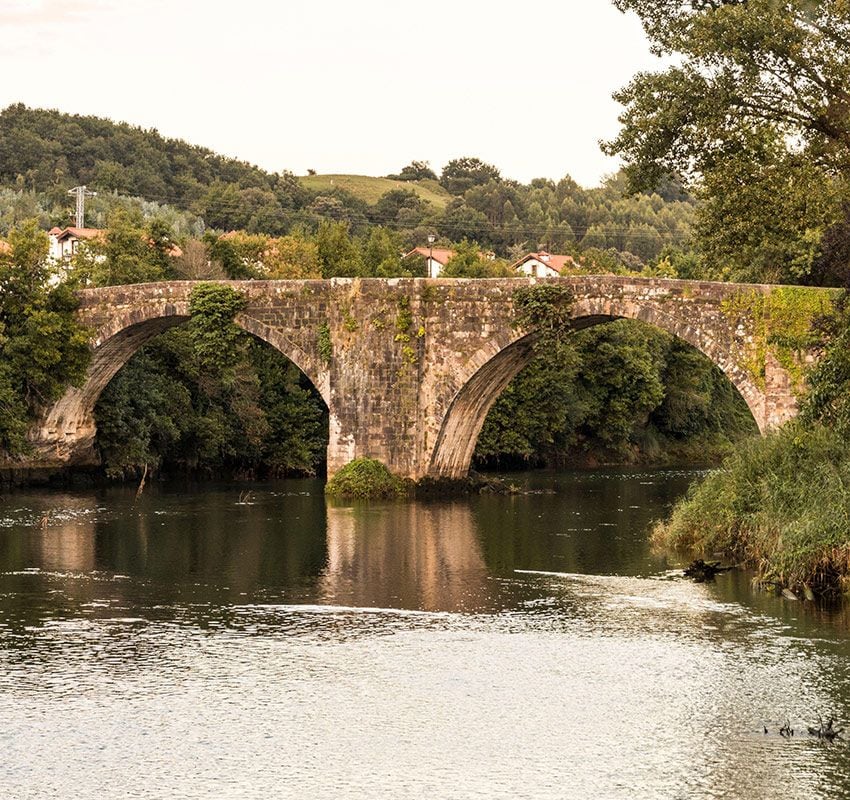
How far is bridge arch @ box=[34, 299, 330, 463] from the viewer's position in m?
37.2

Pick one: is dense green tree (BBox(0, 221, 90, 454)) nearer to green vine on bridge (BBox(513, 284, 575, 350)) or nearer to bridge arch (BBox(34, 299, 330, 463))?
bridge arch (BBox(34, 299, 330, 463))

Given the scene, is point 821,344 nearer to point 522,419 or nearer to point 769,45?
Result: point 769,45

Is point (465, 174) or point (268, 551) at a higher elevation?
point (465, 174)

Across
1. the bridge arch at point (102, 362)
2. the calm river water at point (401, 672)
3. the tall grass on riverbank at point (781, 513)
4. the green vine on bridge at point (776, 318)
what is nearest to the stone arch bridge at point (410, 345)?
the bridge arch at point (102, 362)

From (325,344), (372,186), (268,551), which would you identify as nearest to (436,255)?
(325,344)

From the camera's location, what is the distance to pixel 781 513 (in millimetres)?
21891

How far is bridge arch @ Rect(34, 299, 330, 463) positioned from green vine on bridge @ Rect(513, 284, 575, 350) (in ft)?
21.4

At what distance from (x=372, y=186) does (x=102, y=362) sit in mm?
97768

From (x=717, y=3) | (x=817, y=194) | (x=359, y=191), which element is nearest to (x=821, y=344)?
(x=817, y=194)

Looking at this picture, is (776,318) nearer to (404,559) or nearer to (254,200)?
(404,559)

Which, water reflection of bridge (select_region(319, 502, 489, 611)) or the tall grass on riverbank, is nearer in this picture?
the tall grass on riverbank

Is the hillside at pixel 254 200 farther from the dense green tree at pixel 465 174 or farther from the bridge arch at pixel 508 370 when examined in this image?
→ the bridge arch at pixel 508 370

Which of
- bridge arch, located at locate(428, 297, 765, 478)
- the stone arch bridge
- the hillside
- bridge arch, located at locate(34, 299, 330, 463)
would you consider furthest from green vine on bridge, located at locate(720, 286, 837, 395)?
the hillside

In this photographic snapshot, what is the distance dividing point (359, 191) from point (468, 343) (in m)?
98.2
